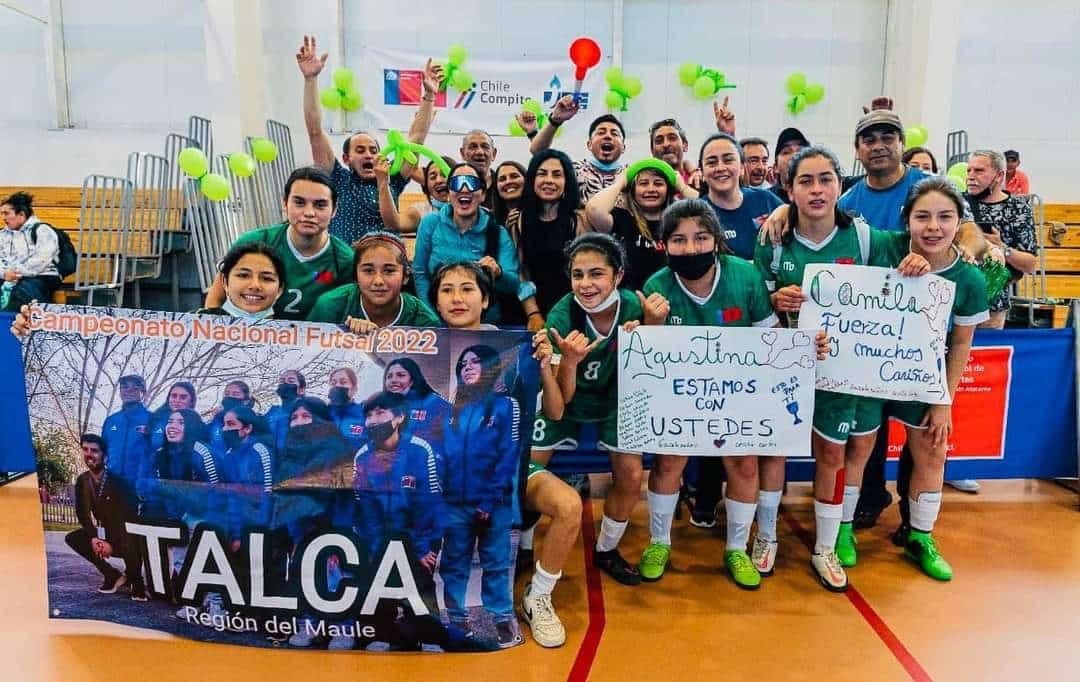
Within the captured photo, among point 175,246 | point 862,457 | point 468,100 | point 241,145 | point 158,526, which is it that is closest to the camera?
point 158,526

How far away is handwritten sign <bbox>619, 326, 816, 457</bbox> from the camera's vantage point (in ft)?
8.73

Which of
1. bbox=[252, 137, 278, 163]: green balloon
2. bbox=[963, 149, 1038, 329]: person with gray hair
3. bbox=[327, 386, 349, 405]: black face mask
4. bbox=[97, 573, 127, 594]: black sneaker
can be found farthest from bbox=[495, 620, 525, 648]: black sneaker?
bbox=[252, 137, 278, 163]: green balloon

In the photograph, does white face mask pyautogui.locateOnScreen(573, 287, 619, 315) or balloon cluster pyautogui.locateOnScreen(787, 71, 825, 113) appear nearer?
white face mask pyautogui.locateOnScreen(573, 287, 619, 315)

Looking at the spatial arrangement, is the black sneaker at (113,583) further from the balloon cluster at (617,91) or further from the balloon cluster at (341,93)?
the balloon cluster at (617,91)

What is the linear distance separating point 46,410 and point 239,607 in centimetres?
97

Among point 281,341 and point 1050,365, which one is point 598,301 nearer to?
point 281,341

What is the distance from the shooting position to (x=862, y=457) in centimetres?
296

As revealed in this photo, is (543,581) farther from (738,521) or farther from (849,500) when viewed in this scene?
(849,500)

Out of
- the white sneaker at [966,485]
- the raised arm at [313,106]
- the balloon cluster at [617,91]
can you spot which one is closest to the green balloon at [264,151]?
the raised arm at [313,106]

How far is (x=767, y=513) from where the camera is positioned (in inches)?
117

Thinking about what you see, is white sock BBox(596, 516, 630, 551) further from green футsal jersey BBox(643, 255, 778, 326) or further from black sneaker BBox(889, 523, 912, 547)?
black sneaker BBox(889, 523, 912, 547)

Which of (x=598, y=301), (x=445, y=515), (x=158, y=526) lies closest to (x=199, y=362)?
(x=158, y=526)

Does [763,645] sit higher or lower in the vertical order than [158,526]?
lower

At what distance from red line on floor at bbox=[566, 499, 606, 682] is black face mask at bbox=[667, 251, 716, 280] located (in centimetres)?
108
